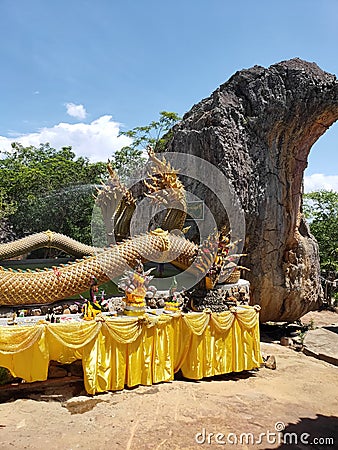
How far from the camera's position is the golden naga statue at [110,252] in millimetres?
5895

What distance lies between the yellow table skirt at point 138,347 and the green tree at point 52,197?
1289 cm

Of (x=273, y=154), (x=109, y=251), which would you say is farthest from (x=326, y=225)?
(x=109, y=251)

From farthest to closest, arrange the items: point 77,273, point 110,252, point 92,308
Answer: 1. point 110,252
2. point 77,273
3. point 92,308

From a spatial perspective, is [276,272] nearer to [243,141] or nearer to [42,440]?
[243,141]

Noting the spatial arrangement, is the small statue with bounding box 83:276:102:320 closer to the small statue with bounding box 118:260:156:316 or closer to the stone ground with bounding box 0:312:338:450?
the small statue with bounding box 118:260:156:316

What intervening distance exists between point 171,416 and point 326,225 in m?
16.1

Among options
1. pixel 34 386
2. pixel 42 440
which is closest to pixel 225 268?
pixel 34 386

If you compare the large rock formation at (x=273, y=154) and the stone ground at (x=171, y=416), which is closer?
the stone ground at (x=171, y=416)

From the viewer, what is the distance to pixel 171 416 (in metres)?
4.40

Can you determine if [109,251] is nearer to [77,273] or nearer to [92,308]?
[77,273]

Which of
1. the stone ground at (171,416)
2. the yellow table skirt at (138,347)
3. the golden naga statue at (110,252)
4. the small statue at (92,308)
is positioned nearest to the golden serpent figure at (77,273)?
the golden naga statue at (110,252)

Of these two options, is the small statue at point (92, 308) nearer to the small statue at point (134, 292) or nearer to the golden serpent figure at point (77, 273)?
the small statue at point (134, 292)

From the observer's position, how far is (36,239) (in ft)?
34.3

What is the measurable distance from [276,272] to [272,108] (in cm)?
479
